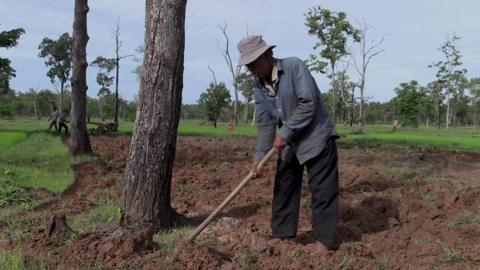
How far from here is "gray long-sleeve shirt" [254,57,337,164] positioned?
4.05 m

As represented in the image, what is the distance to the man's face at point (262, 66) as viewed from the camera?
4.07 m

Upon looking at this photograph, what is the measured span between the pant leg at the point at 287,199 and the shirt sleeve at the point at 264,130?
7.2 inches

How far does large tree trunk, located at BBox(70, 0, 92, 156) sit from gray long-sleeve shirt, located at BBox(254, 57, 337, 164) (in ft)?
30.8

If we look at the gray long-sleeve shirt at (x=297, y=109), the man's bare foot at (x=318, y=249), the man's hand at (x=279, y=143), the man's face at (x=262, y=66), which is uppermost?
the man's face at (x=262, y=66)

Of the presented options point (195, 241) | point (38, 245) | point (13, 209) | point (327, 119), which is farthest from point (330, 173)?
point (13, 209)

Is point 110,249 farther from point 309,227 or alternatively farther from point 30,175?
point 30,175

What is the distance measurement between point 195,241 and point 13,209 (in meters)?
2.93

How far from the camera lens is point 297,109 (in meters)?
4.08

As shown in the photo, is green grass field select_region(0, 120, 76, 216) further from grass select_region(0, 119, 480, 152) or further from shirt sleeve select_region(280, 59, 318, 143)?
grass select_region(0, 119, 480, 152)

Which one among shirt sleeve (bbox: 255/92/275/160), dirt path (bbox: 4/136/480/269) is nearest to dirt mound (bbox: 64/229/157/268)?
dirt path (bbox: 4/136/480/269)

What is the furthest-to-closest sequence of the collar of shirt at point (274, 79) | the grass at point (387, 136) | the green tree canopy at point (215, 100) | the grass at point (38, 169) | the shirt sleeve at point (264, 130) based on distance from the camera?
the green tree canopy at point (215, 100), the grass at point (387, 136), the grass at point (38, 169), the shirt sleeve at point (264, 130), the collar of shirt at point (274, 79)

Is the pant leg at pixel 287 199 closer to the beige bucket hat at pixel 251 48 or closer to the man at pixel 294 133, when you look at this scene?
the man at pixel 294 133

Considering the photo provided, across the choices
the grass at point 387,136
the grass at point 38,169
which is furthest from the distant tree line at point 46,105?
the grass at point 38,169

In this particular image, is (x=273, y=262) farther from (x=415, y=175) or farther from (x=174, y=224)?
(x=415, y=175)
